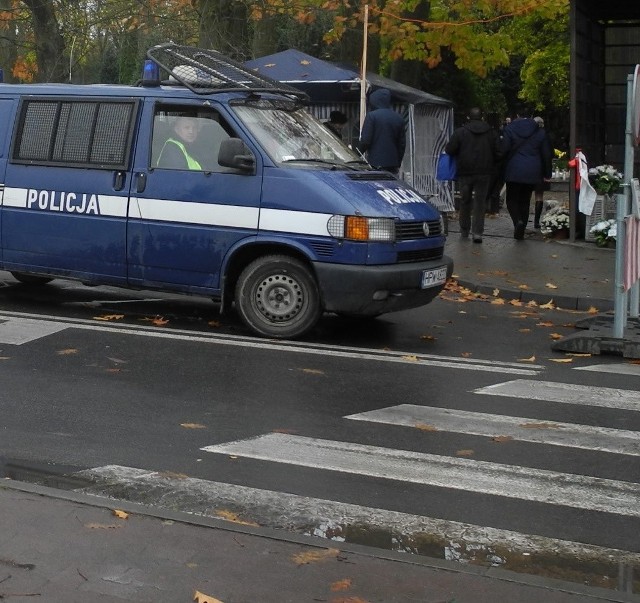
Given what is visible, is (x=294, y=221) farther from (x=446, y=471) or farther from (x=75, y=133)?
(x=446, y=471)

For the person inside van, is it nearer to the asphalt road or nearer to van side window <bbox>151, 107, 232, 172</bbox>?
van side window <bbox>151, 107, 232, 172</bbox>

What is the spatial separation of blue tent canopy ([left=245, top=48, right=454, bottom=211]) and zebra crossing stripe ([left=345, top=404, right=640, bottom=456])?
491 inches

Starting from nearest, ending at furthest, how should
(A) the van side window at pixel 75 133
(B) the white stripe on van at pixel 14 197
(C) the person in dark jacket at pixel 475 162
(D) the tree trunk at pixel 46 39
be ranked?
(A) the van side window at pixel 75 133 → (B) the white stripe on van at pixel 14 197 → (C) the person in dark jacket at pixel 475 162 → (D) the tree trunk at pixel 46 39

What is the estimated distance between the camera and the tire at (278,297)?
10.6 m

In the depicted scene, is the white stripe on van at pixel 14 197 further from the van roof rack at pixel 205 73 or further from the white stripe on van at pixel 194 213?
the van roof rack at pixel 205 73

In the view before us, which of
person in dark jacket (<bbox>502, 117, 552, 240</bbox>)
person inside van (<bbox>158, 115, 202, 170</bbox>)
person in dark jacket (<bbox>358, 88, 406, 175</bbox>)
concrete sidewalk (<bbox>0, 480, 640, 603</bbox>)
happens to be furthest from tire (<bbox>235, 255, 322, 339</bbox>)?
person in dark jacket (<bbox>502, 117, 552, 240</bbox>)

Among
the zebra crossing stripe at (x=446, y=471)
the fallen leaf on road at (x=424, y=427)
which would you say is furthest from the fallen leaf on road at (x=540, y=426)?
the zebra crossing stripe at (x=446, y=471)

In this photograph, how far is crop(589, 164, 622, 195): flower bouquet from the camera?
18.3 metres

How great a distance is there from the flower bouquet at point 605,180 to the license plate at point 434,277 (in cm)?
791

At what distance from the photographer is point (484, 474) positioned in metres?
6.79

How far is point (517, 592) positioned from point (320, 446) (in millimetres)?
2540

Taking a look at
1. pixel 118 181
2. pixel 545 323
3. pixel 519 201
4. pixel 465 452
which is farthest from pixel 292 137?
pixel 519 201

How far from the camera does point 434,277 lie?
10.9 m

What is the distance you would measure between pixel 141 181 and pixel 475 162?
8.39 meters
